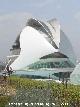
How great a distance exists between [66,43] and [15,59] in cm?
809

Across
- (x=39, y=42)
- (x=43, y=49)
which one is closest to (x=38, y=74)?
(x=43, y=49)

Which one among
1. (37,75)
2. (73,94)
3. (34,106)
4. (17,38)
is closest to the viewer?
(34,106)

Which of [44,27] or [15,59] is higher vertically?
[44,27]

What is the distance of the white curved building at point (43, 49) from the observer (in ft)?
179

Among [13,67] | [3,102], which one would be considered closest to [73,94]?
[3,102]

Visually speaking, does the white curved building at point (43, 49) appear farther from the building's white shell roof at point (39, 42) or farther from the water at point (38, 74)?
the water at point (38, 74)

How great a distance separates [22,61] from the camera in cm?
5566

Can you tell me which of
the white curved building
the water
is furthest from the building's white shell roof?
the water

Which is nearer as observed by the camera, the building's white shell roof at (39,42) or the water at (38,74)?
the water at (38,74)

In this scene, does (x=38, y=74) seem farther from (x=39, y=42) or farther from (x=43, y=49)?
(x=39, y=42)

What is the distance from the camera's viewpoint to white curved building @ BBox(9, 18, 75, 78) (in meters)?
54.6

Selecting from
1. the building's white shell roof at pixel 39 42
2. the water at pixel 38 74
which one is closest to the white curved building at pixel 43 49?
the building's white shell roof at pixel 39 42

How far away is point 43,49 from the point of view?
5453 centimetres

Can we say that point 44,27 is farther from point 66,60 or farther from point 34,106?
point 34,106
